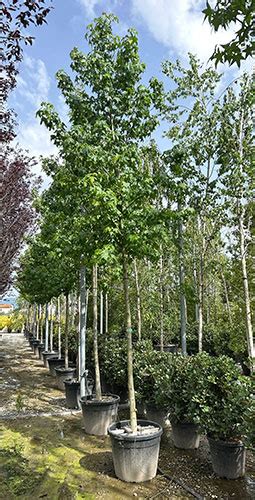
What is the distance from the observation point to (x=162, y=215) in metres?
4.03

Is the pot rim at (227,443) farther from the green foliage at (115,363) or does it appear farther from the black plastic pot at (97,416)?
the green foliage at (115,363)

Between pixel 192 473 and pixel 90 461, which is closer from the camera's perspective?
pixel 192 473

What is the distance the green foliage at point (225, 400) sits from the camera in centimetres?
346

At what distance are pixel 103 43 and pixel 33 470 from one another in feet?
16.7

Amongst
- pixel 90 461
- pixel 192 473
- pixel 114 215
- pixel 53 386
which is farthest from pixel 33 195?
pixel 192 473

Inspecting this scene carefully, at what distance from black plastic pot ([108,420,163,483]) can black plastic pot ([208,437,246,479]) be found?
597 millimetres

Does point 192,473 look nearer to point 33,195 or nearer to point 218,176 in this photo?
point 218,176

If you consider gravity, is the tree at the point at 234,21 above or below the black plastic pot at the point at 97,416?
above

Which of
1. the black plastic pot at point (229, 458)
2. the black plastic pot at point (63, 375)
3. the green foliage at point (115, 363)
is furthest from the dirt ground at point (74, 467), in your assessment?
the black plastic pot at point (63, 375)

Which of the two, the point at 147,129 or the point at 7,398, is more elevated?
the point at 147,129

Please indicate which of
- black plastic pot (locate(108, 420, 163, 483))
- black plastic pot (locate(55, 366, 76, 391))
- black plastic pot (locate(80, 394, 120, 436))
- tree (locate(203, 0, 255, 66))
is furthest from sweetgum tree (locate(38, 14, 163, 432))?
black plastic pot (locate(55, 366, 76, 391))

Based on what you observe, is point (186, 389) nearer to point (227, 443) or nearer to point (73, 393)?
point (227, 443)

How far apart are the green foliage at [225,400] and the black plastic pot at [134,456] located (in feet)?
1.92

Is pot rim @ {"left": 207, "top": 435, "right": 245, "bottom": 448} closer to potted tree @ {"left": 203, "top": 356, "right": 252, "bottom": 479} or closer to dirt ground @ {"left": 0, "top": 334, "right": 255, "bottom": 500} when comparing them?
potted tree @ {"left": 203, "top": 356, "right": 252, "bottom": 479}
